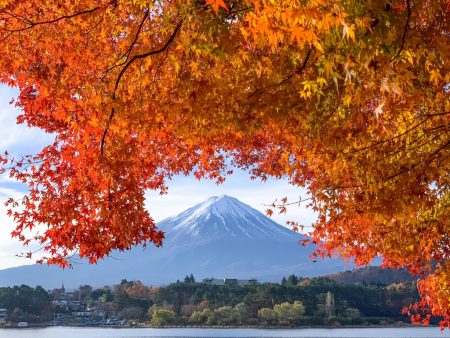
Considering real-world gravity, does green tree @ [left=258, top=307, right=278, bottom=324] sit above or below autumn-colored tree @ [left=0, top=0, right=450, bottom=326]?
below

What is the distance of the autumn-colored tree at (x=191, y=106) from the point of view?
6.83m

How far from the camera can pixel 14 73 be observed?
37.3 ft

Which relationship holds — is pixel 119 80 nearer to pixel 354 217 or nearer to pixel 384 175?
pixel 384 175

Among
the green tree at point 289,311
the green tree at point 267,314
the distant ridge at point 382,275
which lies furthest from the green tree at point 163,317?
the distant ridge at point 382,275

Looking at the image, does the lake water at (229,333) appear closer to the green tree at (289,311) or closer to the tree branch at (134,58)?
the green tree at (289,311)

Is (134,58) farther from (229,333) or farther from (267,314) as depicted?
(229,333)

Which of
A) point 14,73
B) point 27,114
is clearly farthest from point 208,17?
point 27,114

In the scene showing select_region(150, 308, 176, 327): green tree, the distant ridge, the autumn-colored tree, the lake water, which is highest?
the distant ridge

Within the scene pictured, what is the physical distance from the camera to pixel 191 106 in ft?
25.0

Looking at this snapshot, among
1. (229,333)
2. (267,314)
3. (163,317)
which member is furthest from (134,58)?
(229,333)

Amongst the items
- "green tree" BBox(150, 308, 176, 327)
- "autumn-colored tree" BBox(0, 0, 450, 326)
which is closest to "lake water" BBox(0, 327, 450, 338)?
"green tree" BBox(150, 308, 176, 327)

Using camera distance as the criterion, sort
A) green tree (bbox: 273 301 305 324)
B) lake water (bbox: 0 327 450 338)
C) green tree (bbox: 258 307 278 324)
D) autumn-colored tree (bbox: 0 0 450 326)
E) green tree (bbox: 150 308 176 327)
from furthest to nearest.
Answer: lake water (bbox: 0 327 450 338)
green tree (bbox: 258 307 278 324)
green tree (bbox: 150 308 176 327)
green tree (bbox: 273 301 305 324)
autumn-colored tree (bbox: 0 0 450 326)

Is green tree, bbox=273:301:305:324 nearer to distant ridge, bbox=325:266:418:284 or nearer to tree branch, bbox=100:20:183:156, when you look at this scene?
distant ridge, bbox=325:266:418:284

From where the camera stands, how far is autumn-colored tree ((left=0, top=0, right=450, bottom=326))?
6.83m
